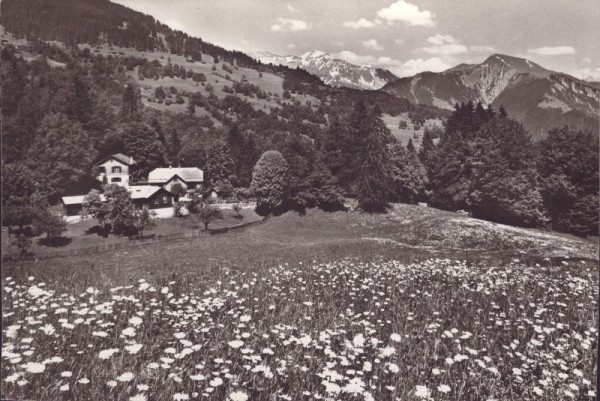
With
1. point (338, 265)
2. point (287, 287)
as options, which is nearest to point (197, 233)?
point (338, 265)

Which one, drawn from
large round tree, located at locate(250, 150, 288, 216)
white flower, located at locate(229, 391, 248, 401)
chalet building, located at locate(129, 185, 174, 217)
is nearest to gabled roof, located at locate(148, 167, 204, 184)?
chalet building, located at locate(129, 185, 174, 217)

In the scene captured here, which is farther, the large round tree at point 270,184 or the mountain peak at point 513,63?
the large round tree at point 270,184

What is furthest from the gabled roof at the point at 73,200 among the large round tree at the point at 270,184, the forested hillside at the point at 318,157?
the large round tree at the point at 270,184

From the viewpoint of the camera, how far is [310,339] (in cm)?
615

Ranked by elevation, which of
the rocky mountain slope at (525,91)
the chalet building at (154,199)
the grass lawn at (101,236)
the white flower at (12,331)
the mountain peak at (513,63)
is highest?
the rocky mountain slope at (525,91)

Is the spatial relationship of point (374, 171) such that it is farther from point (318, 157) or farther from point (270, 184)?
point (270, 184)

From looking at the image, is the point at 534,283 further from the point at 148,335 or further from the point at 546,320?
the point at 148,335

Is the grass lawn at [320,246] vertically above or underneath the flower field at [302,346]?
underneath

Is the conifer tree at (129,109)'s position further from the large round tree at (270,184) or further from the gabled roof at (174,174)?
the large round tree at (270,184)

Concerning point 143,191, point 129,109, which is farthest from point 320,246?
point 129,109

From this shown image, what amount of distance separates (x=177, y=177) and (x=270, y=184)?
38.5 ft

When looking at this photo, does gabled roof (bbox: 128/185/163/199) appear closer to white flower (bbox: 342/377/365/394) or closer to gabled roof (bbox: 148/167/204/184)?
gabled roof (bbox: 148/167/204/184)

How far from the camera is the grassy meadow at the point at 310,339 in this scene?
16.9ft

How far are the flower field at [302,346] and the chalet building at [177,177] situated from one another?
3712 cm
